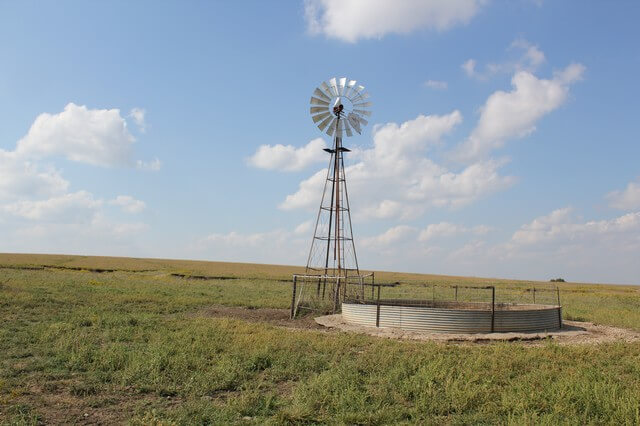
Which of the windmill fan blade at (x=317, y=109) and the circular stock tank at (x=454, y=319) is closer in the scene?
the circular stock tank at (x=454, y=319)

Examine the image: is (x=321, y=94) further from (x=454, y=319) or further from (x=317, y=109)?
(x=454, y=319)

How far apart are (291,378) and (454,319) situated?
9277 millimetres

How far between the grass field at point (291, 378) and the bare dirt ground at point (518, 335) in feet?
4.96

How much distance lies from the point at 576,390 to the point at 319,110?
22.1 m

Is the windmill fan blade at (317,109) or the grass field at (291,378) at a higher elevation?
the windmill fan blade at (317,109)

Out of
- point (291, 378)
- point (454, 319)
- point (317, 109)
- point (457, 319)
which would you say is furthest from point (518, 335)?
point (317, 109)

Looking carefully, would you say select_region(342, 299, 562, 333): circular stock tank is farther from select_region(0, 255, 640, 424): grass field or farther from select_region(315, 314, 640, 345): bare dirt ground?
select_region(0, 255, 640, 424): grass field

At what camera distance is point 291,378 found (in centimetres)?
1231

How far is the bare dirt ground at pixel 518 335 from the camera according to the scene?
717 inches

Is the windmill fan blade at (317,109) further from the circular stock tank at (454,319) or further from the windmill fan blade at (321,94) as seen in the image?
the circular stock tank at (454,319)

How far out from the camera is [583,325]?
75.9 ft

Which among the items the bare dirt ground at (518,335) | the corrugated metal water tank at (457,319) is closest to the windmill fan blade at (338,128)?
the corrugated metal water tank at (457,319)

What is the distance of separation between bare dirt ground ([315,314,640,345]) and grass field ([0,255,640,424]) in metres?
1.51

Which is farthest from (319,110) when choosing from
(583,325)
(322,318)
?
(583,325)
